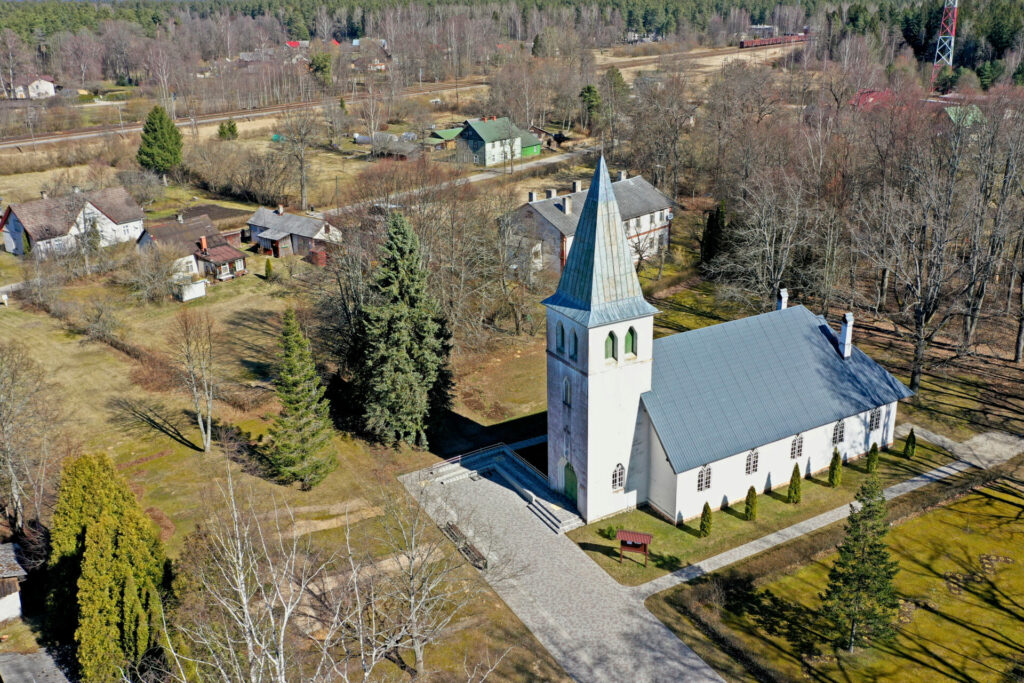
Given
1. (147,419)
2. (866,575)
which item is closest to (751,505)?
(866,575)

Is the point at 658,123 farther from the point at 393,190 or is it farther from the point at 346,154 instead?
the point at 346,154

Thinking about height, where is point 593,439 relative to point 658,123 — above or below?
below

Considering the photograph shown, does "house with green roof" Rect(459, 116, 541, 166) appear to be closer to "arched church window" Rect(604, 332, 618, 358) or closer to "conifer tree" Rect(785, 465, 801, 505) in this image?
"arched church window" Rect(604, 332, 618, 358)

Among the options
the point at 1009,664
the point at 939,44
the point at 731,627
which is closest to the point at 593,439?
the point at 731,627

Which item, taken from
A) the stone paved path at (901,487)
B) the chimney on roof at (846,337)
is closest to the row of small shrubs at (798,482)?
the stone paved path at (901,487)

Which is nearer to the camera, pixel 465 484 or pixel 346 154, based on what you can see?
pixel 465 484
